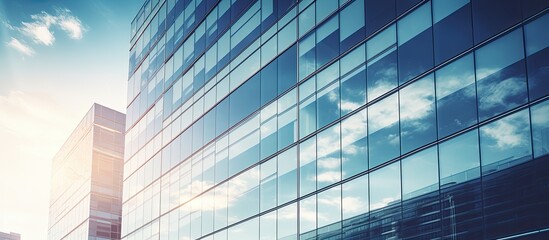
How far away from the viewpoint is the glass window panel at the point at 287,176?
24.7 metres

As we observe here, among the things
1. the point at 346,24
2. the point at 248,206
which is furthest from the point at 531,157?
the point at 248,206

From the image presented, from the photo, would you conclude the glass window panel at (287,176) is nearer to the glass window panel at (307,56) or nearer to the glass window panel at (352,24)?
the glass window panel at (307,56)

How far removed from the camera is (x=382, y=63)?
20.9 metres

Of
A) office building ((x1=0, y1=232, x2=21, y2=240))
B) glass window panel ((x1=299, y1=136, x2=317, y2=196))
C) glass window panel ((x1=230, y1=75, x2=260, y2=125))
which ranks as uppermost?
office building ((x1=0, y1=232, x2=21, y2=240))

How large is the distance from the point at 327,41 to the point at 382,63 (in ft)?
12.5

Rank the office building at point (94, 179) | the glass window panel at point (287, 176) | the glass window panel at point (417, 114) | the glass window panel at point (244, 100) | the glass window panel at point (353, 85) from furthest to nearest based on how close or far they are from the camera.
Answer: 1. the office building at point (94, 179)
2. the glass window panel at point (244, 100)
3. the glass window panel at point (287, 176)
4. the glass window panel at point (353, 85)
5. the glass window panel at point (417, 114)

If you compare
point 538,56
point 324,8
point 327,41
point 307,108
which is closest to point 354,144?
point 307,108

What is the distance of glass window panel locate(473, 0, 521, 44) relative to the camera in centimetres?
1680

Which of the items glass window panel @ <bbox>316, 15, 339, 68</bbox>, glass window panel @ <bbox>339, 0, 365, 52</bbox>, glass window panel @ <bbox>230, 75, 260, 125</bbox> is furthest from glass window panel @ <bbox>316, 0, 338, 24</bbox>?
glass window panel @ <bbox>230, 75, 260, 125</bbox>

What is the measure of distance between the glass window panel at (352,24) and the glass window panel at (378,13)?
0.33 meters

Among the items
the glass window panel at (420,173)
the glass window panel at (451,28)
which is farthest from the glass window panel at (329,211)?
the glass window panel at (451,28)

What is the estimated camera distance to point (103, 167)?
59.0 m

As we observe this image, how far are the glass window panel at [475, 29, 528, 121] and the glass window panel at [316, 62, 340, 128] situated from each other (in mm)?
6532

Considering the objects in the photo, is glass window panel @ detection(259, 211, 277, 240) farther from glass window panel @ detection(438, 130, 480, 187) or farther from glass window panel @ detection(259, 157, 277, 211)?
glass window panel @ detection(438, 130, 480, 187)
